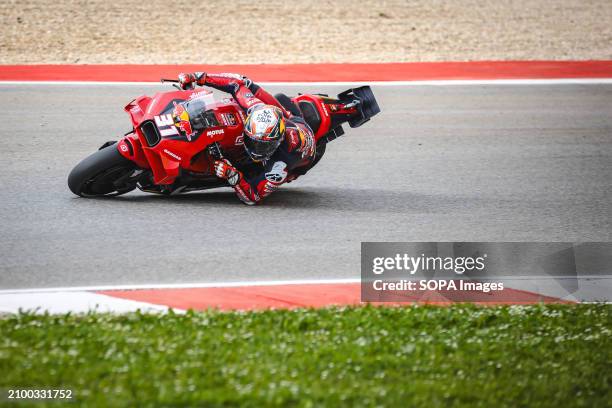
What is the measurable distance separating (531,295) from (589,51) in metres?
12.5

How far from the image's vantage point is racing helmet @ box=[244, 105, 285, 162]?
9320 millimetres

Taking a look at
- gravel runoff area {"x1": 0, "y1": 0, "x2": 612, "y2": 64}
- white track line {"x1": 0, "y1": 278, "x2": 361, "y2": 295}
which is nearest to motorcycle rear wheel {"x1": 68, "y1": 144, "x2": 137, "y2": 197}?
white track line {"x1": 0, "y1": 278, "x2": 361, "y2": 295}

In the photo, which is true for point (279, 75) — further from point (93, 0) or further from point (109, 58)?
point (93, 0)

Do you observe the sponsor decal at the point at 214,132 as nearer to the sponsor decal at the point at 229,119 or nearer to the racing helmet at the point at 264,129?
the sponsor decal at the point at 229,119

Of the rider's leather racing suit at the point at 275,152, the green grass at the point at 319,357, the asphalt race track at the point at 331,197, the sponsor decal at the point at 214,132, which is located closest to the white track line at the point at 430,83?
the asphalt race track at the point at 331,197

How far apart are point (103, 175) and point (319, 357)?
442cm

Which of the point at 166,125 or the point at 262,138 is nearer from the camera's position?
the point at 262,138

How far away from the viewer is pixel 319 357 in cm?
613

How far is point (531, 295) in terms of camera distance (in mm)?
8047

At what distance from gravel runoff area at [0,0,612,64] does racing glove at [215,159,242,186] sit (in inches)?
326

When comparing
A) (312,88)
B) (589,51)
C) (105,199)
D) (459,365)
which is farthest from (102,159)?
(589,51)

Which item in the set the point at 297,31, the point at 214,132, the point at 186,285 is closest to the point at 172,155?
the point at 214,132

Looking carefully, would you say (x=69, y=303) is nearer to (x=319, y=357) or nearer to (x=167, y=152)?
(x=319, y=357)

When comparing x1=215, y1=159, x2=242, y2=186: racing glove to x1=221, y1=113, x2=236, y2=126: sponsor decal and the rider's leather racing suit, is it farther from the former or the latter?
x1=221, y1=113, x2=236, y2=126: sponsor decal
